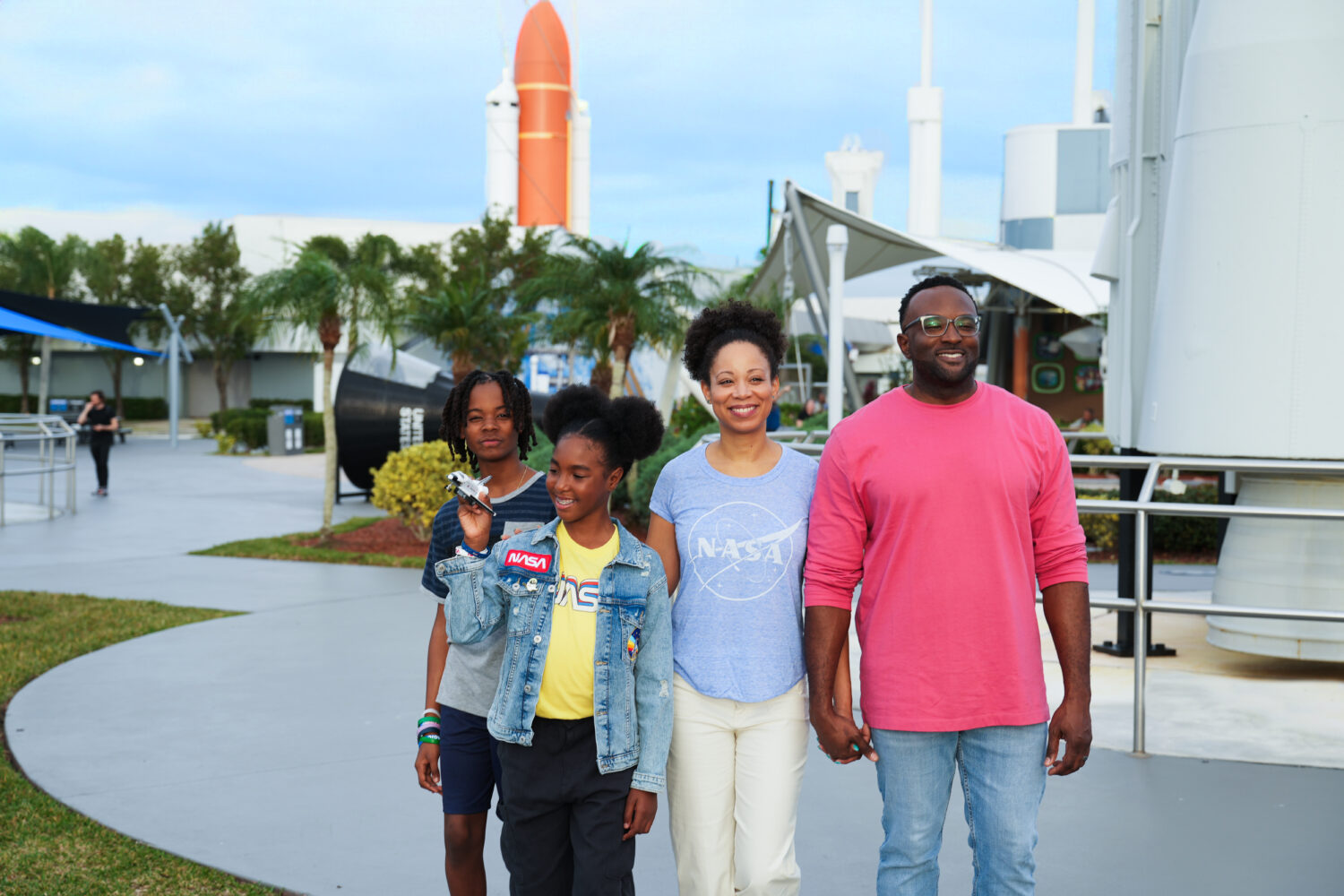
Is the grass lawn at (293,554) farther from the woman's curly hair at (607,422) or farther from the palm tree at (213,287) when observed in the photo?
the palm tree at (213,287)

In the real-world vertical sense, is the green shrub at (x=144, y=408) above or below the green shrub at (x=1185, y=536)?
above

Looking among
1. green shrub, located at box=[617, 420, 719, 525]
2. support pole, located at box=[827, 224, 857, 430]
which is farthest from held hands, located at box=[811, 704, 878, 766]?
green shrub, located at box=[617, 420, 719, 525]

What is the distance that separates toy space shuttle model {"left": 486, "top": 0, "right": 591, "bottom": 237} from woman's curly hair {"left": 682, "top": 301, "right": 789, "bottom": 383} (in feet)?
177

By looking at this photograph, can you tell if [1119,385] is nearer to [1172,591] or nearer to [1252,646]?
[1252,646]

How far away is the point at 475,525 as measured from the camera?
2.94 meters

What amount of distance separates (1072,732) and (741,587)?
85 cm

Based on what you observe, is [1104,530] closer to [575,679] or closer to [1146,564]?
[1146,564]

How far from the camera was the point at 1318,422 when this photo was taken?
20.6 ft

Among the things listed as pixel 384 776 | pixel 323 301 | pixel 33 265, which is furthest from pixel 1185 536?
pixel 33 265

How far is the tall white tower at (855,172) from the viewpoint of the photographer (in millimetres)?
54938

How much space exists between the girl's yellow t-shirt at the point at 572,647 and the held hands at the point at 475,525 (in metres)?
0.20

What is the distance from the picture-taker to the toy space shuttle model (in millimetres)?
56250

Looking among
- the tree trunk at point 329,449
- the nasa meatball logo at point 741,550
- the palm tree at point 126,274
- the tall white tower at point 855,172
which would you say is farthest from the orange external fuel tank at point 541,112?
the nasa meatball logo at point 741,550

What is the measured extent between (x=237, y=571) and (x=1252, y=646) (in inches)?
354
